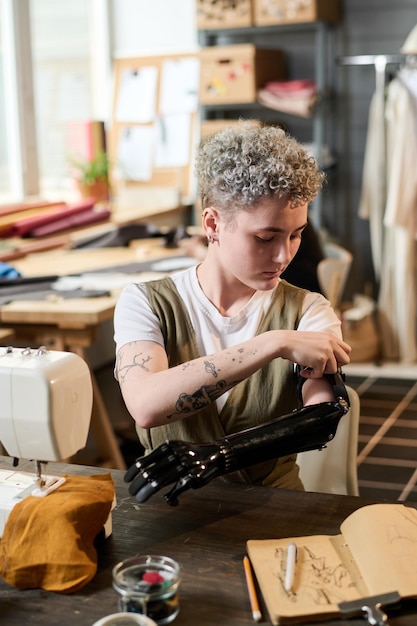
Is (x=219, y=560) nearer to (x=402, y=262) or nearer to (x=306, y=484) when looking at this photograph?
(x=306, y=484)

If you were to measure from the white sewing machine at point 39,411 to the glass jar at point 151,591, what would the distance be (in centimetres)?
27

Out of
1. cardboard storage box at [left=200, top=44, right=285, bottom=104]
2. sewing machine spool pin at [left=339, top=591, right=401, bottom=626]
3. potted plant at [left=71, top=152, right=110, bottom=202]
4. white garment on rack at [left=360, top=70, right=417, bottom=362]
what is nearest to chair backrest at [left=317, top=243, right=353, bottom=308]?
white garment on rack at [left=360, top=70, right=417, bottom=362]

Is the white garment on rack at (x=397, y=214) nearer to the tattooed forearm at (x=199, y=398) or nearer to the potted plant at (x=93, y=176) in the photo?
the potted plant at (x=93, y=176)

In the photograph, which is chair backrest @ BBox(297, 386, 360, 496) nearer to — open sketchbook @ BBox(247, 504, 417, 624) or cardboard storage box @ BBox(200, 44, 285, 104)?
open sketchbook @ BBox(247, 504, 417, 624)

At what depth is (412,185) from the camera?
5008 mm

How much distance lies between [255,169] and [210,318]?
347 millimetres

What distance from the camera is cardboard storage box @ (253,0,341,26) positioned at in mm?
5199

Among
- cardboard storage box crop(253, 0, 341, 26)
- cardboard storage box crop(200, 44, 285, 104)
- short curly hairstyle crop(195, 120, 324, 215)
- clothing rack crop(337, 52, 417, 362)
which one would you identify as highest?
cardboard storage box crop(253, 0, 341, 26)

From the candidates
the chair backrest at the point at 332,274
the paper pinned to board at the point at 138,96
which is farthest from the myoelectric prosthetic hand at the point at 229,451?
the paper pinned to board at the point at 138,96

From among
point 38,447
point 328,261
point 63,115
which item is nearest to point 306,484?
point 38,447

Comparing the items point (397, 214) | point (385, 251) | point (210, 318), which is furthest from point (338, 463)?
point (385, 251)

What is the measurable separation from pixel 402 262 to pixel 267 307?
133 inches

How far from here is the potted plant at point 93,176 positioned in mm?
5480

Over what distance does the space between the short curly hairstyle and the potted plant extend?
3.80 metres
